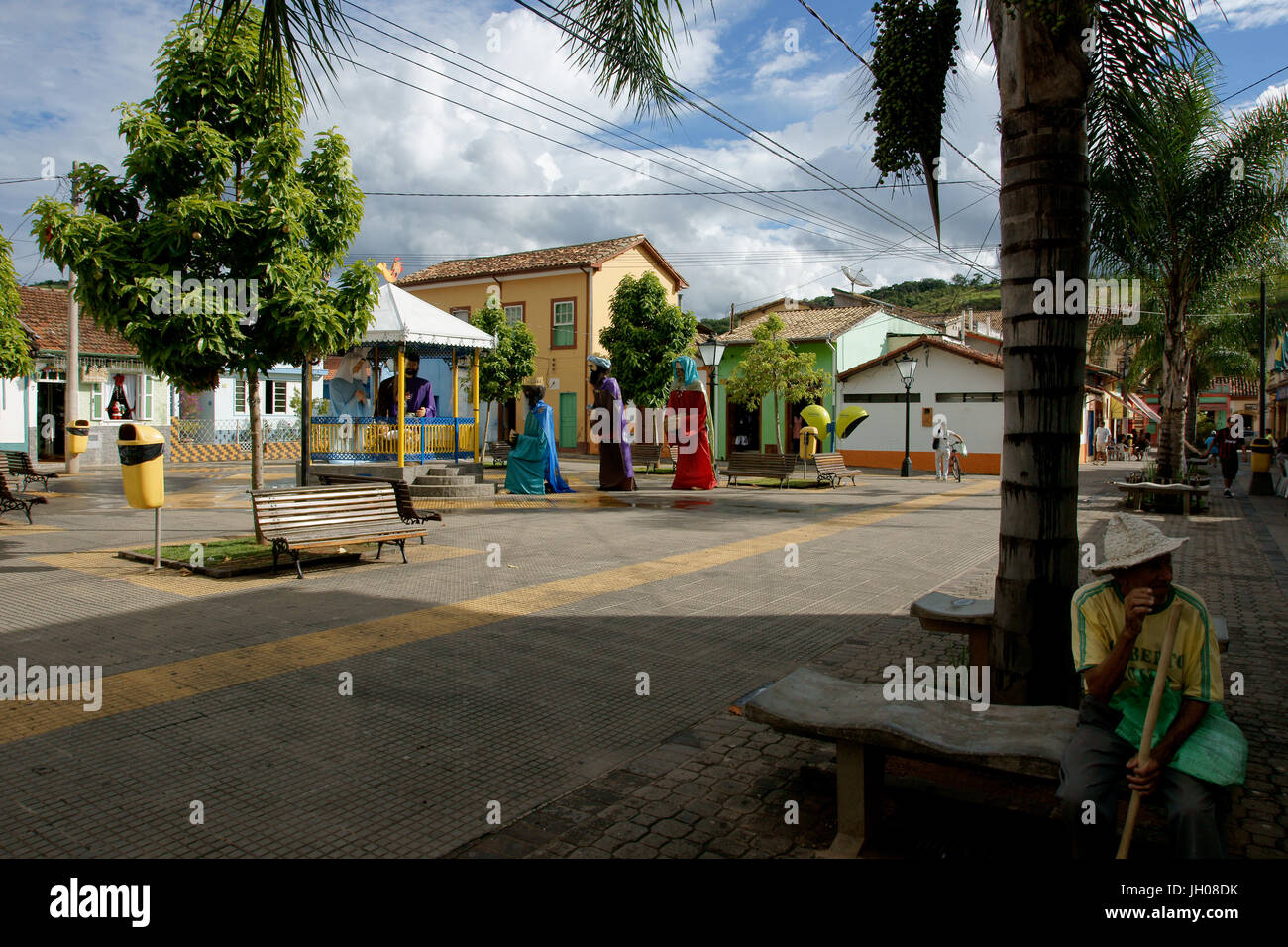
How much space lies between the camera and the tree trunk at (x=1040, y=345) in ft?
12.5

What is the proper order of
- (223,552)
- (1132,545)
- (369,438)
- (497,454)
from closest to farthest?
(1132,545) < (223,552) < (369,438) < (497,454)

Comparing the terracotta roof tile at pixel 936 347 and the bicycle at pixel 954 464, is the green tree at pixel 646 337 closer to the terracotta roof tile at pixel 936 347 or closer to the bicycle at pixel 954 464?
the bicycle at pixel 954 464

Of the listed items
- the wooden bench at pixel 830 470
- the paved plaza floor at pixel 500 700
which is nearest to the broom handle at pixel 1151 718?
the paved plaza floor at pixel 500 700

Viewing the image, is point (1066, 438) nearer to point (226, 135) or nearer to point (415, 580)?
point (415, 580)

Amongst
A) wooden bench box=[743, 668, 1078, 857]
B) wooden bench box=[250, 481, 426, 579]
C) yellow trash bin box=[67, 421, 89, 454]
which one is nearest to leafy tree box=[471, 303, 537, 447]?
yellow trash bin box=[67, 421, 89, 454]

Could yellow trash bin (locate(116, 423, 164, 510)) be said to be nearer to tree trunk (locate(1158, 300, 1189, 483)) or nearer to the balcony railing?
the balcony railing

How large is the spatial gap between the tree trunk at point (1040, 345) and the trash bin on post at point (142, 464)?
7866 mm

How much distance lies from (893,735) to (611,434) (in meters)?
15.0

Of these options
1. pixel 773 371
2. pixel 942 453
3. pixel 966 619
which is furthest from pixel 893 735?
pixel 942 453

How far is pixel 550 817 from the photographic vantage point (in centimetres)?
355

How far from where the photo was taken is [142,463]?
27.7 ft

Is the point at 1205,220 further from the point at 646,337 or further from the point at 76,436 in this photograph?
the point at 76,436

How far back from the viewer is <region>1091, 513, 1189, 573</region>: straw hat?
9.62ft

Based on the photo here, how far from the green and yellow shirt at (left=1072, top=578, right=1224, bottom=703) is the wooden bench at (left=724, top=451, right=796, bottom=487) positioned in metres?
17.5
